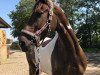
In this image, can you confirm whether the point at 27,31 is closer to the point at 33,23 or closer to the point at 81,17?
the point at 33,23

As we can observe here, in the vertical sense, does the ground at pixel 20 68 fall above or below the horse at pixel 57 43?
below

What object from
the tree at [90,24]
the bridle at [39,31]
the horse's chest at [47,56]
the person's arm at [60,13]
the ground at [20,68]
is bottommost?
the ground at [20,68]

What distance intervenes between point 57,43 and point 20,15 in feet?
185

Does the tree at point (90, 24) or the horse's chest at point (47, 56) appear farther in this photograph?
the tree at point (90, 24)

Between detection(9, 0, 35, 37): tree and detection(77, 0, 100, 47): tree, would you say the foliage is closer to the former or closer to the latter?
detection(77, 0, 100, 47): tree

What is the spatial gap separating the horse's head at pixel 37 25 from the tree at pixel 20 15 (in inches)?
2111

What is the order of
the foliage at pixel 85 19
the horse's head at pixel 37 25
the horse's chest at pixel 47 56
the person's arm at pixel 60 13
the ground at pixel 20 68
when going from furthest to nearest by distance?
the foliage at pixel 85 19 → the ground at pixel 20 68 → the horse's chest at pixel 47 56 → the person's arm at pixel 60 13 → the horse's head at pixel 37 25

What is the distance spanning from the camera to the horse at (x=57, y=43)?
448cm

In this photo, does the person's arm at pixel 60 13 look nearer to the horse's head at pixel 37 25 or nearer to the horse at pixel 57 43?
the horse at pixel 57 43

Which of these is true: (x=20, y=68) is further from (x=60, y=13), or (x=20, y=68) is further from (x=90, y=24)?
(x=90, y=24)

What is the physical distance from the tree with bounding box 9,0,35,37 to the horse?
52.8 meters

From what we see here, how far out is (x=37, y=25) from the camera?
4.50 metres

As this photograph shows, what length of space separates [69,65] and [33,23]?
4.00ft

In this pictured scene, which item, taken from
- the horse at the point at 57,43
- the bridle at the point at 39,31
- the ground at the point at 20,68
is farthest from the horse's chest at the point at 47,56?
the ground at the point at 20,68
